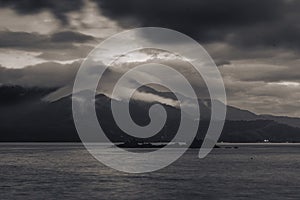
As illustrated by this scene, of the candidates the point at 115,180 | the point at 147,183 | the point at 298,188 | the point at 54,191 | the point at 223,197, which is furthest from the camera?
the point at 115,180

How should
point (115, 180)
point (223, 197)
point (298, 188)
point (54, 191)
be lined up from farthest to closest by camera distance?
point (115, 180) → point (298, 188) → point (54, 191) → point (223, 197)

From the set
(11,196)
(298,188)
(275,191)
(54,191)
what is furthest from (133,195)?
(298,188)

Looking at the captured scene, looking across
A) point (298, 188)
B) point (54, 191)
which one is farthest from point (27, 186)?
point (298, 188)

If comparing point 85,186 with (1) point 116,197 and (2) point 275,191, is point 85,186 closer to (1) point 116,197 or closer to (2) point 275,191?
(1) point 116,197

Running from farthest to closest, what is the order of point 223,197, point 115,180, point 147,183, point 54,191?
1. point 115,180
2. point 147,183
3. point 54,191
4. point 223,197

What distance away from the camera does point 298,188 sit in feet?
291

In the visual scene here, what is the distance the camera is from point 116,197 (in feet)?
249

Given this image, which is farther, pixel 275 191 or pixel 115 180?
pixel 115 180

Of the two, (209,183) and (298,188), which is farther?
(209,183)

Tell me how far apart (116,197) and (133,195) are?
3.85 m

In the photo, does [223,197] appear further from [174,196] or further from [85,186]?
[85,186]

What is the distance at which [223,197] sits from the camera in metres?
75.2

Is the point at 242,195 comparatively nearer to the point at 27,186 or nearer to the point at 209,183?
the point at 209,183

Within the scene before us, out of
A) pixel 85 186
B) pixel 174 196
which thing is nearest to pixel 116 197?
pixel 174 196
